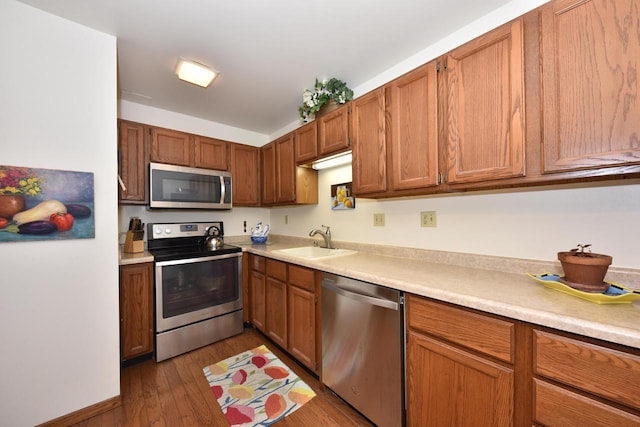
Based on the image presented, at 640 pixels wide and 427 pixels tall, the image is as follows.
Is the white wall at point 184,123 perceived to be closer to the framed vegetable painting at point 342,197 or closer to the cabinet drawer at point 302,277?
the framed vegetable painting at point 342,197

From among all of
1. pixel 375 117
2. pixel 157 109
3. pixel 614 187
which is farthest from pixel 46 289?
pixel 614 187

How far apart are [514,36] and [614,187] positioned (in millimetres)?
845

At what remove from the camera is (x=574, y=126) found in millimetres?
987

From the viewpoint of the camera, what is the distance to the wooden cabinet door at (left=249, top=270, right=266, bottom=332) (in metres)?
2.39

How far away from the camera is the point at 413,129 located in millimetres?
1500

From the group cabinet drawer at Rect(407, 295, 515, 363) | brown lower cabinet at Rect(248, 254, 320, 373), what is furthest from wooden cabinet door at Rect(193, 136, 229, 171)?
cabinet drawer at Rect(407, 295, 515, 363)

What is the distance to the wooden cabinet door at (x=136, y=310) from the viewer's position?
193cm

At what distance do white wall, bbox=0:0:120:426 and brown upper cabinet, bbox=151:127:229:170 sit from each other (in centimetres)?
86

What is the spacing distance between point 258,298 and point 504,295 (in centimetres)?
211

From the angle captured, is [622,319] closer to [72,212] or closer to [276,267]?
[276,267]

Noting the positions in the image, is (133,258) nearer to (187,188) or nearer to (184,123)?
(187,188)

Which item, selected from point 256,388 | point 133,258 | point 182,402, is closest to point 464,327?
point 256,388

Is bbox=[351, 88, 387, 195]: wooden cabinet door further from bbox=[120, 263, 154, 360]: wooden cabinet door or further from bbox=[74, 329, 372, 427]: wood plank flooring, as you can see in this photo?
bbox=[120, 263, 154, 360]: wooden cabinet door

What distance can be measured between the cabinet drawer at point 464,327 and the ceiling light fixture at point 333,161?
4.21 ft
